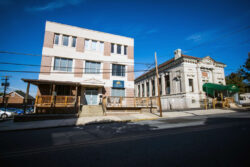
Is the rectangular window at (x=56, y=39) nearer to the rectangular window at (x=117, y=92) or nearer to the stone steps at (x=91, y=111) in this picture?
the stone steps at (x=91, y=111)

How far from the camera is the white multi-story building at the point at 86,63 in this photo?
50.4 ft

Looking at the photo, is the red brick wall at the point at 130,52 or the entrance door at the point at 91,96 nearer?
the entrance door at the point at 91,96

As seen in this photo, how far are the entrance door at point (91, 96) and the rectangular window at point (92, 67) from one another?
2.77m

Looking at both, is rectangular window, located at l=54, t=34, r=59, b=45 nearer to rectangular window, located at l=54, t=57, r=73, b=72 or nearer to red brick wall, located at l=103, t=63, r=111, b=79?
rectangular window, located at l=54, t=57, r=73, b=72

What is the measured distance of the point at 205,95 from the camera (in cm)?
2216

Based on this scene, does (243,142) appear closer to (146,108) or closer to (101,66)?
(146,108)

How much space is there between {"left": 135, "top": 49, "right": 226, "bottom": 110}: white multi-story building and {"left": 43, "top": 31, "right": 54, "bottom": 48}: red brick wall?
21.5 metres

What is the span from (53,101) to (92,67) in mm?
7047

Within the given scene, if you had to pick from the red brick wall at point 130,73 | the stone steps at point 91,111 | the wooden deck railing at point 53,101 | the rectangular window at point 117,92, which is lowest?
the stone steps at point 91,111

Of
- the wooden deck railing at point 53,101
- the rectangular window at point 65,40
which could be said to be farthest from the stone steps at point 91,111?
the rectangular window at point 65,40

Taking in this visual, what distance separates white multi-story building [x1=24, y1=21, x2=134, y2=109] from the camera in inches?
605

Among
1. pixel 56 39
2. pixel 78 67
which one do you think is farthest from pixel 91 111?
pixel 56 39

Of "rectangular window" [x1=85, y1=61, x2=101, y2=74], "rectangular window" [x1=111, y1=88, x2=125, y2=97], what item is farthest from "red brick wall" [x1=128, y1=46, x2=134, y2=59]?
"rectangular window" [x1=111, y1=88, x2=125, y2=97]

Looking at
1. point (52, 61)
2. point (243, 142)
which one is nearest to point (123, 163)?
point (243, 142)
